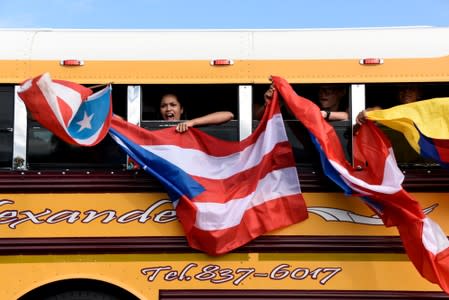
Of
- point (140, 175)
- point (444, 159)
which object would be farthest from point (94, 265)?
point (444, 159)

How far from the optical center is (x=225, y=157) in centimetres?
414

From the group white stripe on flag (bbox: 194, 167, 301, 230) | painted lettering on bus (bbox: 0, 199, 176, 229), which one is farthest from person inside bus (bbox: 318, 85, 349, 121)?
painted lettering on bus (bbox: 0, 199, 176, 229)

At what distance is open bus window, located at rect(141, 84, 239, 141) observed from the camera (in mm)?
4180

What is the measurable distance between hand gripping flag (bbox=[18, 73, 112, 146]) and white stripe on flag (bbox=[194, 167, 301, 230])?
887 mm

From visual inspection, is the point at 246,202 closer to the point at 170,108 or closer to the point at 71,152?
the point at 170,108

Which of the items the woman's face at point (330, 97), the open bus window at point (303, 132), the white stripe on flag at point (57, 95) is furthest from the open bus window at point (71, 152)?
the woman's face at point (330, 97)

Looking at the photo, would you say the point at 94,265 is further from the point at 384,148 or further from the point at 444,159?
the point at 444,159

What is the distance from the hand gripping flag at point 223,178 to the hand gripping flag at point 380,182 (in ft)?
0.79

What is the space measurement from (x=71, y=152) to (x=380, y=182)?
228 cm

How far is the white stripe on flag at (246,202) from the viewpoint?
12.9 ft

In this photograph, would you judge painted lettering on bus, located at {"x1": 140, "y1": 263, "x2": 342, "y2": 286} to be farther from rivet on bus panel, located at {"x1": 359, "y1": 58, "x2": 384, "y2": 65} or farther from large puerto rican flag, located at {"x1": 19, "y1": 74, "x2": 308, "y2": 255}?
rivet on bus panel, located at {"x1": 359, "y1": 58, "x2": 384, "y2": 65}

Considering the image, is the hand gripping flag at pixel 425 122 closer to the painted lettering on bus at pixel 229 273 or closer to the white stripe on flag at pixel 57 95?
the painted lettering on bus at pixel 229 273

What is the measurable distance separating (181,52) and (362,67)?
4.48ft

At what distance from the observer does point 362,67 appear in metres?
4.14
